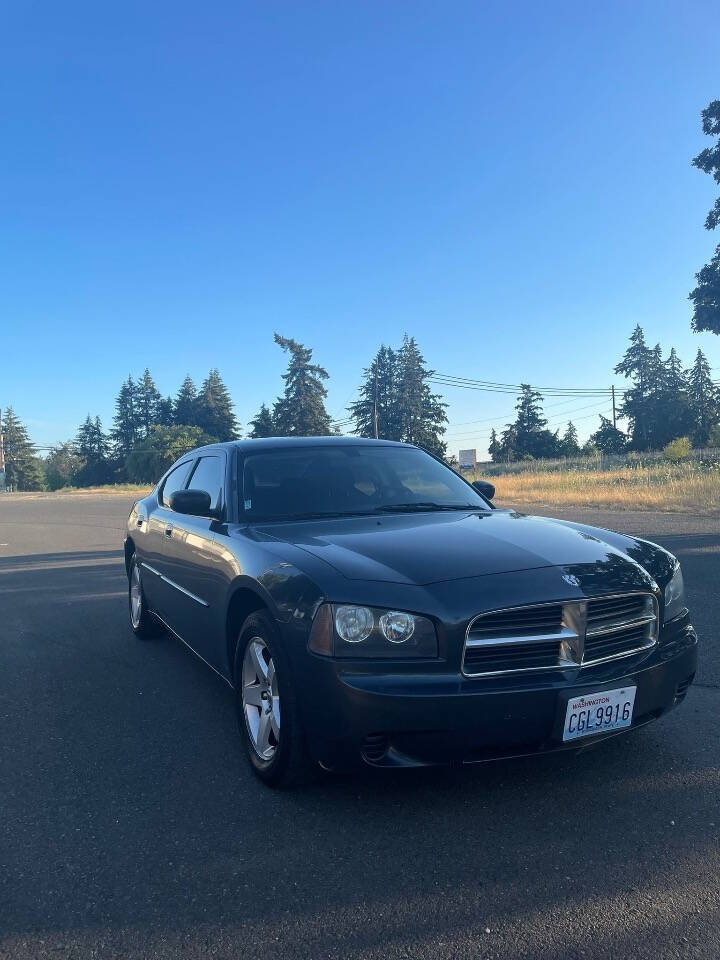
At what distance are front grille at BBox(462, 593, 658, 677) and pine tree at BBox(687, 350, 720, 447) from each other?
260 feet

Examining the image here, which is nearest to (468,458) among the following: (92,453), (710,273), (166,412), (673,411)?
(710,273)

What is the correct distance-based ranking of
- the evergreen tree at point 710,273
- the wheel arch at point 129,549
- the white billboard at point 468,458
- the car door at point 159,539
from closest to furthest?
the car door at point 159,539
the wheel arch at point 129,549
the evergreen tree at point 710,273
the white billboard at point 468,458

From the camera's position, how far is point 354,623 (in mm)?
2826

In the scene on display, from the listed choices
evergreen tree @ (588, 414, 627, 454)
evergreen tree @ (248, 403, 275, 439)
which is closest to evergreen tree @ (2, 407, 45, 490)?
evergreen tree @ (248, 403, 275, 439)

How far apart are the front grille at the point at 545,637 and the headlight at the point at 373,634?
0.18 metres

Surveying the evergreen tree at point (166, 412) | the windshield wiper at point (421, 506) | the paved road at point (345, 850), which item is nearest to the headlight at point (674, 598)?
the paved road at point (345, 850)

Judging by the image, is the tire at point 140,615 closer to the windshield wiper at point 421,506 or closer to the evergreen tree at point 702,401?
the windshield wiper at point 421,506

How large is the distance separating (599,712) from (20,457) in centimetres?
13122

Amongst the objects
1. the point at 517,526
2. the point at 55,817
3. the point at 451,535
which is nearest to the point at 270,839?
the point at 55,817

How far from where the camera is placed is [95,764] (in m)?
3.58

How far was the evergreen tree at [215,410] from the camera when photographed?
298 ft

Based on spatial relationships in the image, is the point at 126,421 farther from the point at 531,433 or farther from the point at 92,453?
the point at 531,433

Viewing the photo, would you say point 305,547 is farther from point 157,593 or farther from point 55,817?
point 157,593

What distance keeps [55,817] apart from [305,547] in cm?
152
